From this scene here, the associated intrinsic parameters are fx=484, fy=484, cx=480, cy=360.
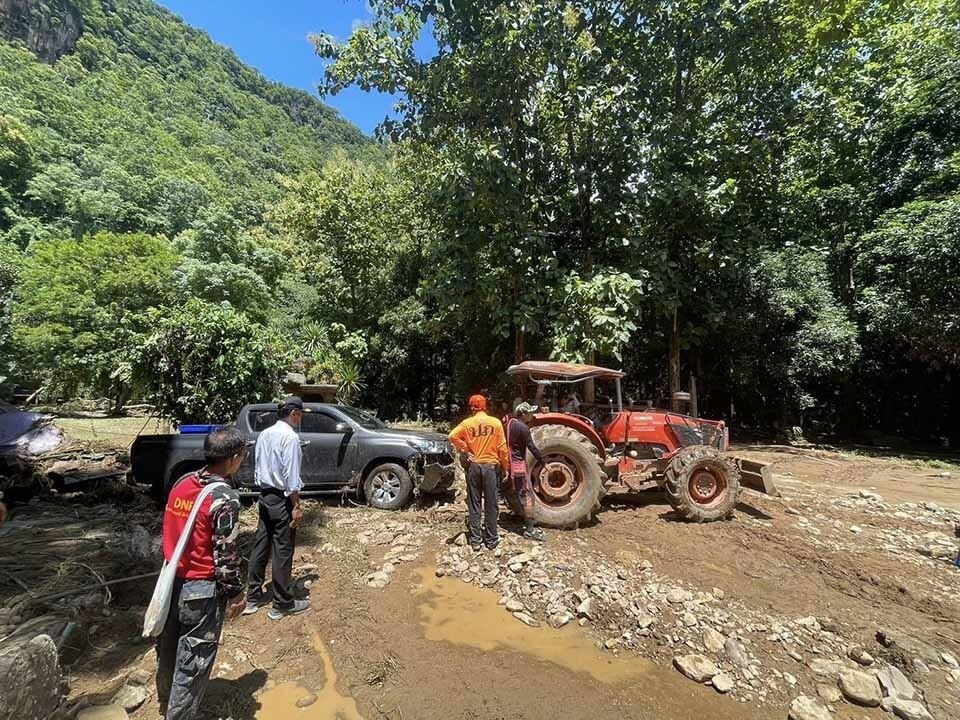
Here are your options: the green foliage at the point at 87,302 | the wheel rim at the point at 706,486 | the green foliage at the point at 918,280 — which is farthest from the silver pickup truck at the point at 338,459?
the green foliage at the point at 918,280

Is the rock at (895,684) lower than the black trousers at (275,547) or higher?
lower

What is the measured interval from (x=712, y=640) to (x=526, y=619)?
4.57 ft

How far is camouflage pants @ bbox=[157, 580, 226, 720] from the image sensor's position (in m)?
2.37

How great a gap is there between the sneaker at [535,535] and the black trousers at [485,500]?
53 centimetres

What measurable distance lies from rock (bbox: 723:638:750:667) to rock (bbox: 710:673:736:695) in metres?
0.16

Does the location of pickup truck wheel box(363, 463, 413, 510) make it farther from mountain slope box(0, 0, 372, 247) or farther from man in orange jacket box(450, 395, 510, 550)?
mountain slope box(0, 0, 372, 247)

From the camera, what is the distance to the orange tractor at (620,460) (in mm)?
6031

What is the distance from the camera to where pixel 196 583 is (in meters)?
2.40

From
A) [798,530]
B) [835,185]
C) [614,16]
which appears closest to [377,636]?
[798,530]

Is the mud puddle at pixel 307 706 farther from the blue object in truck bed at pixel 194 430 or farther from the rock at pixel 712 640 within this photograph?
the blue object in truck bed at pixel 194 430

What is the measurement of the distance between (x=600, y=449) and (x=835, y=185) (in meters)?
14.6

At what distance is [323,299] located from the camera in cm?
1997

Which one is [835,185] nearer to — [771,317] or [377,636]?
[771,317]

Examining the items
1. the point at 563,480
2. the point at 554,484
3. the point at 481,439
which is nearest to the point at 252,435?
the point at 481,439
